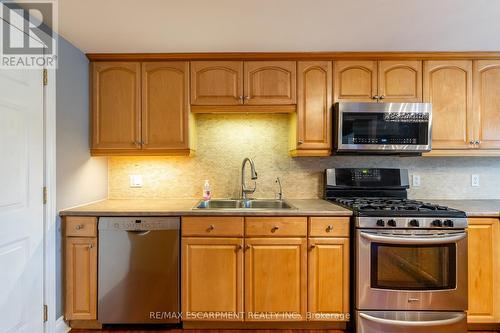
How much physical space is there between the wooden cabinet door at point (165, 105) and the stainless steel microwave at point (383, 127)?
4.34 feet

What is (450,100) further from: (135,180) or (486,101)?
(135,180)

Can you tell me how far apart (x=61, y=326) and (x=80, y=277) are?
1.22 feet

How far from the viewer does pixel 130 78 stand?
2.33m

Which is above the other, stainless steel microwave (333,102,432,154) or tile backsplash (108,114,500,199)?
stainless steel microwave (333,102,432,154)

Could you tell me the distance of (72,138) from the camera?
210 cm

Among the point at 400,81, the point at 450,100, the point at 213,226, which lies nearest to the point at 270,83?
the point at 400,81

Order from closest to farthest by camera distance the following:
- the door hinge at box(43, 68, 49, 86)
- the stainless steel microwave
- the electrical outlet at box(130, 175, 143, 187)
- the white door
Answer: the white door, the door hinge at box(43, 68, 49, 86), the stainless steel microwave, the electrical outlet at box(130, 175, 143, 187)

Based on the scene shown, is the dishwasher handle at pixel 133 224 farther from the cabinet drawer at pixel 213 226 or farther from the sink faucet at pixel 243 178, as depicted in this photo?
the sink faucet at pixel 243 178

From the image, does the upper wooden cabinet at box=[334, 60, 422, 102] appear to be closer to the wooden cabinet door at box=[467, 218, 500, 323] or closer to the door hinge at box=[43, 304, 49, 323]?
the wooden cabinet door at box=[467, 218, 500, 323]

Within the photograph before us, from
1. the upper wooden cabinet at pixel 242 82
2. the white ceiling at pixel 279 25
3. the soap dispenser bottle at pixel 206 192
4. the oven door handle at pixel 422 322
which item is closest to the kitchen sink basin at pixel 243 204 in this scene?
the soap dispenser bottle at pixel 206 192

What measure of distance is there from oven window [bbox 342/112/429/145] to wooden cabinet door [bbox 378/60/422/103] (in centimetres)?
22

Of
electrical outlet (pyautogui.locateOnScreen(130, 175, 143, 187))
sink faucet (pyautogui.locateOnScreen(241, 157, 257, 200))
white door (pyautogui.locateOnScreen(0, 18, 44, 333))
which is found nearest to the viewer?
white door (pyautogui.locateOnScreen(0, 18, 44, 333))

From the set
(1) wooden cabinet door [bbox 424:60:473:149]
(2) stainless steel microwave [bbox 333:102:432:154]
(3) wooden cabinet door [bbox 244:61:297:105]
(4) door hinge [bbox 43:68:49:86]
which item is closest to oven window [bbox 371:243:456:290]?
(2) stainless steel microwave [bbox 333:102:432:154]

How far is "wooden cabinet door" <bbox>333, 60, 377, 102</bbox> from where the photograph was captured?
2334 mm
